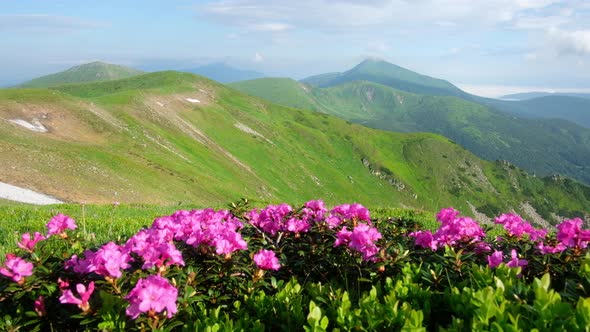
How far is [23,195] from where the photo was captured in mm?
28484

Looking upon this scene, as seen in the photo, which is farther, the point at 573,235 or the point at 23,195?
the point at 23,195

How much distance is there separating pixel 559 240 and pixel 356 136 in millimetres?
156591

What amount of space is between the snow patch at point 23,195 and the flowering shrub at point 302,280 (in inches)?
1013

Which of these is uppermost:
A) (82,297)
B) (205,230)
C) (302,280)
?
(205,230)

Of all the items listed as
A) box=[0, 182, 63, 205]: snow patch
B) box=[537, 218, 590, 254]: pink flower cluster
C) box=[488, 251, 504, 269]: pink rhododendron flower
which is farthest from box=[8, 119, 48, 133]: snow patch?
box=[537, 218, 590, 254]: pink flower cluster

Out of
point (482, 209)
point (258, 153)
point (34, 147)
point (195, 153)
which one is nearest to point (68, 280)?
point (34, 147)

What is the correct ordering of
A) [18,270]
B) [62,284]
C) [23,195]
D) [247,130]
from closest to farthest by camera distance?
[18,270]
[62,284]
[23,195]
[247,130]

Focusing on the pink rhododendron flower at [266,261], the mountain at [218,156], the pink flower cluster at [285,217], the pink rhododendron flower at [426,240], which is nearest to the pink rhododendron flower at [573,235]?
the pink rhododendron flower at [426,240]

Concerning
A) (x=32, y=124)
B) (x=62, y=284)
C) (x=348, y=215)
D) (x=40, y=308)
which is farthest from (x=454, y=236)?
(x=32, y=124)

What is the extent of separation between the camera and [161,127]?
2950 inches

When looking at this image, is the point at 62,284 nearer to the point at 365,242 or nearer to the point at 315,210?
the point at 365,242

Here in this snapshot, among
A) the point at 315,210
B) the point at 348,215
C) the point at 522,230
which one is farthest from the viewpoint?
the point at 315,210

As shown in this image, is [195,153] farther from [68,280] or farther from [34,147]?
[68,280]

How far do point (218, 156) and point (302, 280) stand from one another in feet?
251
